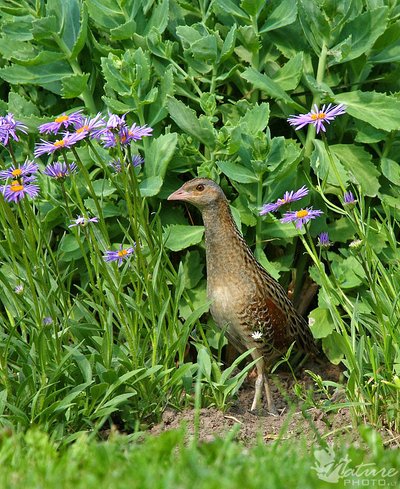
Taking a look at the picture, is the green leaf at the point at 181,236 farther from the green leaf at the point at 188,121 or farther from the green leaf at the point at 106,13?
the green leaf at the point at 106,13

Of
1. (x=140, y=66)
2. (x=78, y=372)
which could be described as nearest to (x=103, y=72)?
(x=140, y=66)

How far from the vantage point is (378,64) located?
704 centimetres

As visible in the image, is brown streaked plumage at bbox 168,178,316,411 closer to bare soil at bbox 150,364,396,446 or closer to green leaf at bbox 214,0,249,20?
bare soil at bbox 150,364,396,446

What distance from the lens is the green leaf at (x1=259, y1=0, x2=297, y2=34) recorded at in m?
6.53

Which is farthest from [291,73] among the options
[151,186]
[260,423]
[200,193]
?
[260,423]

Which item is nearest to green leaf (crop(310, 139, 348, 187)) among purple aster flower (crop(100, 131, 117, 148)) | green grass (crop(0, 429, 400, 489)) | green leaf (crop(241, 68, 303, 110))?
green leaf (crop(241, 68, 303, 110))

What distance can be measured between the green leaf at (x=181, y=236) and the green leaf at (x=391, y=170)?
1.22 m

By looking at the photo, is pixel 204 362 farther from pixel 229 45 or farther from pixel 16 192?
pixel 229 45

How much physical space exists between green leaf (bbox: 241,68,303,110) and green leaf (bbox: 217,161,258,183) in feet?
1.59

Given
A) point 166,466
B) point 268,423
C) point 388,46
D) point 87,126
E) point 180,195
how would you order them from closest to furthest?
point 166,466 < point 87,126 < point 268,423 < point 180,195 < point 388,46

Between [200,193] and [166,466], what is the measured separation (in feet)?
8.57

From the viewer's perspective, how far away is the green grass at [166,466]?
3525 millimetres

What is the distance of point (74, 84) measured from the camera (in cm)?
662

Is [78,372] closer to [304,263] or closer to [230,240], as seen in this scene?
[230,240]
